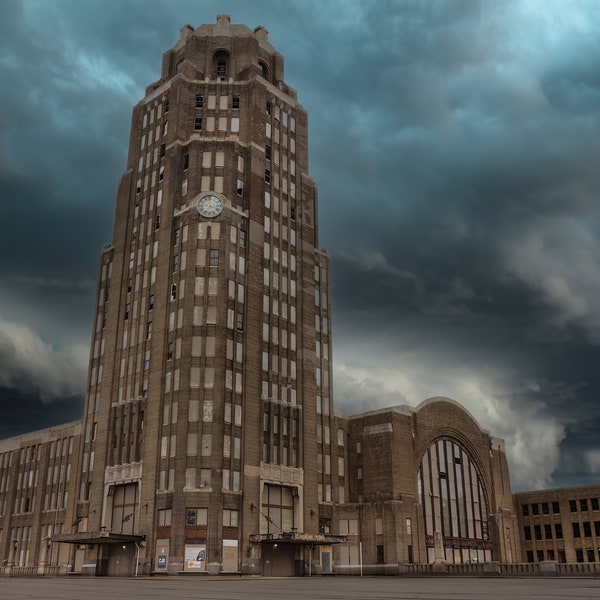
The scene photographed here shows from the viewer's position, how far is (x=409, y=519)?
9088 centimetres

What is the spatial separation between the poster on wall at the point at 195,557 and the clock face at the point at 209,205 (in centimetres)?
4076

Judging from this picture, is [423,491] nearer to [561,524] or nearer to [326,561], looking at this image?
[326,561]

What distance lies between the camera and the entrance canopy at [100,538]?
7573 centimetres

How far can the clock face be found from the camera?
301 feet

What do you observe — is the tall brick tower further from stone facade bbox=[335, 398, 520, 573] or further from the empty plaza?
the empty plaza

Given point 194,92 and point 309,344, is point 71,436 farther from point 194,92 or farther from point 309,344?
point 194,92

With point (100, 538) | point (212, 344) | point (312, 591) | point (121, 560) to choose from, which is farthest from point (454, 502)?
point (312, 591)

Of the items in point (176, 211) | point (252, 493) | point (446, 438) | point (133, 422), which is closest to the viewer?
point (252, 493)

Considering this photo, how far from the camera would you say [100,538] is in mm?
76250

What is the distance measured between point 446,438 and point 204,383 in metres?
39.5

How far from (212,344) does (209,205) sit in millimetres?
19282

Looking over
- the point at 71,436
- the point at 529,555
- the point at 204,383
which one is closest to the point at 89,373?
the point at 71,436

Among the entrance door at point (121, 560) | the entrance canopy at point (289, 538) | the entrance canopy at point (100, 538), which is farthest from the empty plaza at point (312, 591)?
the entrance door at point (121, 560)

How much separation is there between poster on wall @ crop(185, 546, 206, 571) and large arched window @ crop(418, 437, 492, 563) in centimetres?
3262
